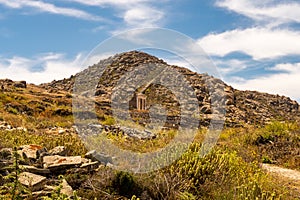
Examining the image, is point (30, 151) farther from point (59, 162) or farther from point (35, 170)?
point (35, 170)

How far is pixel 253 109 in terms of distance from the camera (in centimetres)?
5059

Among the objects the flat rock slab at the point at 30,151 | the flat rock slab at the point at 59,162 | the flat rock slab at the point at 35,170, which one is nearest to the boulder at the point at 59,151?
the flat rock slab at the point at 30,151

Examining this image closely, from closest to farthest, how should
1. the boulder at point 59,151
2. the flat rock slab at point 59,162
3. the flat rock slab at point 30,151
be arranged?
the flat rock slab at point 59,162 → the flat rock slab at point 30,151 → the boulder at point 59,151

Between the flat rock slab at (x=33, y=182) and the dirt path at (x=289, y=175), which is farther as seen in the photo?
the dirt path at (x=289, y=175)

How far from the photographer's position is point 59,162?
240 inches

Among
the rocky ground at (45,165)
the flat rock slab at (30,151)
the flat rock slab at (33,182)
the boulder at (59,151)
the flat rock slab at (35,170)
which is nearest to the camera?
the flat rock slab at (33,182)

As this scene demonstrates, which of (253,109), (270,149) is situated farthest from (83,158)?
Result: (253,109)

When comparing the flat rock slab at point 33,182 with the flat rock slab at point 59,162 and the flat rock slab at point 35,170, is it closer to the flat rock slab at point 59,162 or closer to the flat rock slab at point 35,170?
the flat rock slab at point 35,170

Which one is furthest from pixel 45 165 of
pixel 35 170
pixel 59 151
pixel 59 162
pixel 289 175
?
pixel 289 175

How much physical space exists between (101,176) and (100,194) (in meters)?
0.50

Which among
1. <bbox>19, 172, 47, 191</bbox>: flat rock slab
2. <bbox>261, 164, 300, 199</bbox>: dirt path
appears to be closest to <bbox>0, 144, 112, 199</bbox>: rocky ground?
A: <bbox>19, 172, 47, 191</bbox>: flat rock slab

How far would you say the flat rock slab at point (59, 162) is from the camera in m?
5.95

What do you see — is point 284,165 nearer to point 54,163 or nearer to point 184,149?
point 184,149

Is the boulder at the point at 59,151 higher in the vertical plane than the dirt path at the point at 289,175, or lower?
higher
